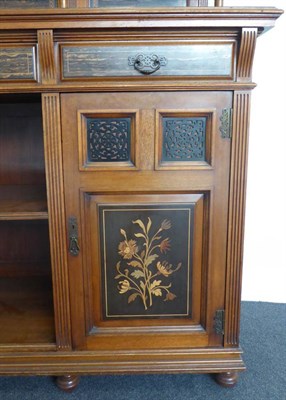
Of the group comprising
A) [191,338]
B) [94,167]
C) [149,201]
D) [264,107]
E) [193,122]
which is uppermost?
[264,107]

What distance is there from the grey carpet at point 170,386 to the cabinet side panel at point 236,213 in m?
0.20

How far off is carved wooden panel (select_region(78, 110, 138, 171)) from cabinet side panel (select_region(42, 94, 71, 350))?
74 millimetres

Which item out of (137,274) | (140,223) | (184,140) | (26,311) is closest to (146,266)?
(137,274)

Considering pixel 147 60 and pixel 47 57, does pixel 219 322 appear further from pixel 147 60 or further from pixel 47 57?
pixel 47 57

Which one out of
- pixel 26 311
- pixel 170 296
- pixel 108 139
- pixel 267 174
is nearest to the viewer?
pixel 108 139

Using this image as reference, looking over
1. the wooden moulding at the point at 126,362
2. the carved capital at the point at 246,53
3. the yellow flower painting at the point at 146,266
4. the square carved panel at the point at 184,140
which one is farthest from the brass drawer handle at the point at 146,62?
the wooden moulding at the point at 126,362

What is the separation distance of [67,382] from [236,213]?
2.66 feet

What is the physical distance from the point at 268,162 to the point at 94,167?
959mm

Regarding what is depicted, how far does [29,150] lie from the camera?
1613 mm

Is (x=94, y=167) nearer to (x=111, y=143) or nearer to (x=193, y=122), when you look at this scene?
(x=111, y=143)

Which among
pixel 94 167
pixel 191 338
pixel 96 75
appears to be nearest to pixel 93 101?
pixel 96 75

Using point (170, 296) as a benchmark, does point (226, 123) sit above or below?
above

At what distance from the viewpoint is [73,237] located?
1.14 m

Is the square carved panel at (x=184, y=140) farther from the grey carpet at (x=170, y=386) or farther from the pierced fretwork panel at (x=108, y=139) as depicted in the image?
the grey carpet at (x=170, y=386)
